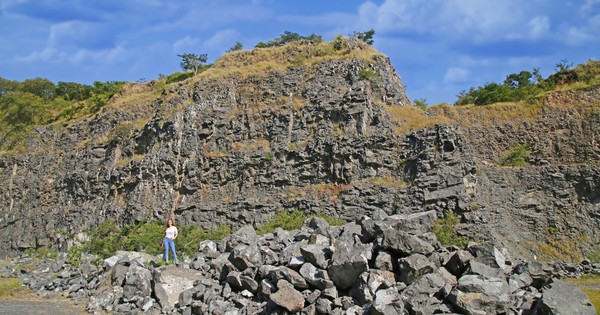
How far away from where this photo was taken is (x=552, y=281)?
403 inches

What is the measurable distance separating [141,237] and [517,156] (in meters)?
21.8

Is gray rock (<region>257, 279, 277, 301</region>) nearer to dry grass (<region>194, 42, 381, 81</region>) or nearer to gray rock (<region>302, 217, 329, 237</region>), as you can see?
gray rock (<region>302, 217, 329, 237</region>)

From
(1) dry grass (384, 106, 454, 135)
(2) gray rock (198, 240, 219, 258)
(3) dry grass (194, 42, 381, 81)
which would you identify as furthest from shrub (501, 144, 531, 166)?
(2) gray rock (198, 240, 219, 258)

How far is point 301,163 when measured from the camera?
94.1 feet

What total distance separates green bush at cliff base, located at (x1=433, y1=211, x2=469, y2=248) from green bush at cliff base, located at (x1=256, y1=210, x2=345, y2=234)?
197 inches

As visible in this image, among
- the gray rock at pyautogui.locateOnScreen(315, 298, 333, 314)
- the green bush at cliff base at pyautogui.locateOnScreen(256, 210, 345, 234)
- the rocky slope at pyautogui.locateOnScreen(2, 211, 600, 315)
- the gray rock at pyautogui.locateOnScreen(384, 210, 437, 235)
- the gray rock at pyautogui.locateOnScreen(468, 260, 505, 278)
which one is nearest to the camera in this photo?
the rocky slope at pyautogui.locateOnScreen(2, 211, 600, 315)

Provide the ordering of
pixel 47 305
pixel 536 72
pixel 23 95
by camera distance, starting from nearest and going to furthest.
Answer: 1. pixel 47 305
2. pixel 536 72
3. pixel 23 95

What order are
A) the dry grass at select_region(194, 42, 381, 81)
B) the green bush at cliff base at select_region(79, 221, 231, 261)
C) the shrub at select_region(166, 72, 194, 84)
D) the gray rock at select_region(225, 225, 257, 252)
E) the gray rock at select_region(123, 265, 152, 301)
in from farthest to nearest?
the shrub at select_region(166, 72, 194, 84) < the dry grass at select_region(194, 42, 381, 81) < the green bush at cliff base at select_region(79, 221, 231, 261) < the gray rock at select_region(225, 225, 257, 252) < the gray rock at select_region(123, 265, 152, 301)

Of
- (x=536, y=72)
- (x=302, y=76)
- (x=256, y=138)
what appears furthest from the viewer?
(x=536, y=72)

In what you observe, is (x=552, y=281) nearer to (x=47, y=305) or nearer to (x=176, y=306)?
(x=176, y=306)

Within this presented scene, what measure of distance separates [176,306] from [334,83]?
68.3 feet

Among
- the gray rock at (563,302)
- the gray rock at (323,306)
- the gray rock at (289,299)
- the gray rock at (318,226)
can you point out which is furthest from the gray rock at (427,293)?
the gray rock at (318,226)

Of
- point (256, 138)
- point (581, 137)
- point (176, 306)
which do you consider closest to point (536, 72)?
point (581, 137)

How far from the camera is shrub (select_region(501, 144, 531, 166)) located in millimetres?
28773
